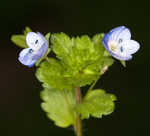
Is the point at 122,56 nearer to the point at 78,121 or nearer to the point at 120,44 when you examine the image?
the point at 120,44

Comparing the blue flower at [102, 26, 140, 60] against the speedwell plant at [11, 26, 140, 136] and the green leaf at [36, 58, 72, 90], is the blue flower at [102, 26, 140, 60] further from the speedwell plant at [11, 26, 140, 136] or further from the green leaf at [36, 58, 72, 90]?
the green leaf at [36, 58, 72, 90]

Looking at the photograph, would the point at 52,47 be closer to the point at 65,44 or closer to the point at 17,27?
the point at 65,44

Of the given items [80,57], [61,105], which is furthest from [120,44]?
[61,105]

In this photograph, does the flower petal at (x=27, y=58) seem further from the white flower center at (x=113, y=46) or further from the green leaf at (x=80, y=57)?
the white flower center at (x=113, y=46)

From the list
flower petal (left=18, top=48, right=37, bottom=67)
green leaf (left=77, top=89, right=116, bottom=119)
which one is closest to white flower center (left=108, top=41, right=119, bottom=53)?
green leaf (left=77, top=89, right=116, bottom=119)

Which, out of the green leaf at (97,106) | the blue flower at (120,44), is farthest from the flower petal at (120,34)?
the green leaf at (97,106)

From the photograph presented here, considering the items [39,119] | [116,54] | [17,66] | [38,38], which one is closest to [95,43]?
[116,54]
